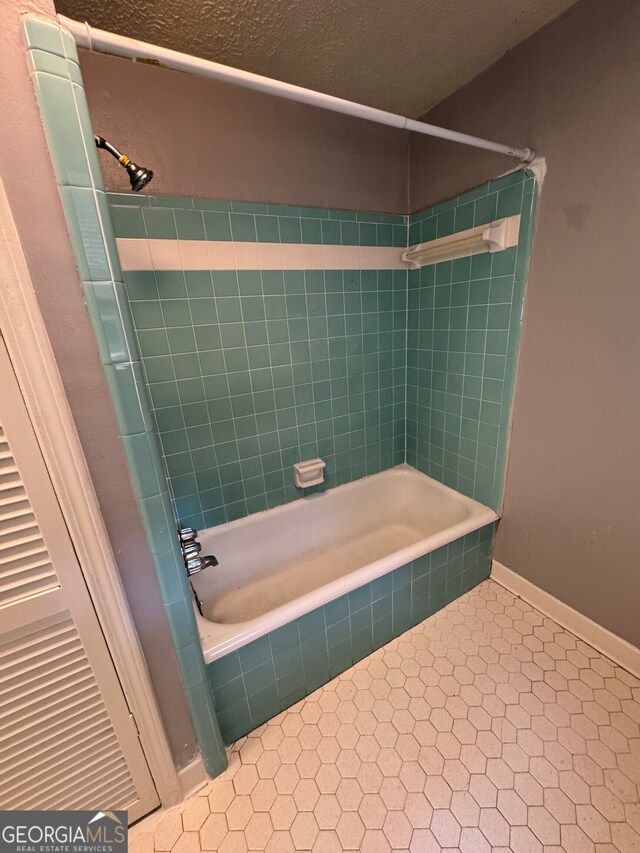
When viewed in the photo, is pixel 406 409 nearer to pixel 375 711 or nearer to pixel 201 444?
pixel 201 444

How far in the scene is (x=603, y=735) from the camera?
3.59 ft

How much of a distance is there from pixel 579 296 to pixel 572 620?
4.41 ft

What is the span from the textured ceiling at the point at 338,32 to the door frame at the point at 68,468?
3.47 ft

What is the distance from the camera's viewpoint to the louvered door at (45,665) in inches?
24.8

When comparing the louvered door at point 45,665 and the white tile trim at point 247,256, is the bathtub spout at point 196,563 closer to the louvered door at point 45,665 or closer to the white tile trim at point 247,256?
the louvered door at point 45,665

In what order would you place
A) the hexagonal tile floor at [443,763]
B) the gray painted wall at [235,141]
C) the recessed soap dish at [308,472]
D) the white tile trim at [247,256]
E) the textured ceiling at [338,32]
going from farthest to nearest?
the recessed soap dish at [308,472] → the white tile trim at [247,256] → the gray painted wall at [235,141] → the textured ceiling at [338,32] → the hexagonal tile floor at [443,763]

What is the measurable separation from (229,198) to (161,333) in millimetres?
645

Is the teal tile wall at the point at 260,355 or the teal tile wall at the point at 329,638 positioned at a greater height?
the teal tile wall at the point at 260,355

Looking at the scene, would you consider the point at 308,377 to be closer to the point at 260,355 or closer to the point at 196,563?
the point at 260,355

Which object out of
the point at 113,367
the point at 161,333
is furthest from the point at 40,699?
the point at 161,333

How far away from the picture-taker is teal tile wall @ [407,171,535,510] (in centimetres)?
139

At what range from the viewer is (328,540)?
195cm

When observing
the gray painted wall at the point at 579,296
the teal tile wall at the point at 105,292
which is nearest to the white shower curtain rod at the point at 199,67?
the teal tile wall at the point at 105,292

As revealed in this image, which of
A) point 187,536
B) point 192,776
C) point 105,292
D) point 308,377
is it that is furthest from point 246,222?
point 192,776
